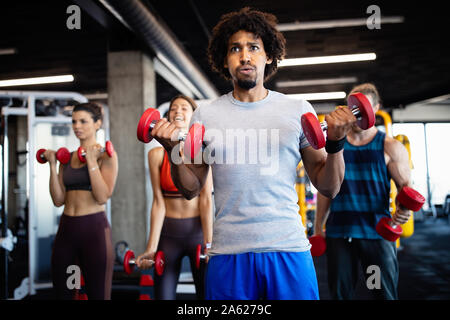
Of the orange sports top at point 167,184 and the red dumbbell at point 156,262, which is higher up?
the orange sports top at point 167,184

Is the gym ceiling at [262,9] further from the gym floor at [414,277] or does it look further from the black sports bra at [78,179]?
the gym floor at [414,277]

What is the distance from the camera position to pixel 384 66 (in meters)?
7.98

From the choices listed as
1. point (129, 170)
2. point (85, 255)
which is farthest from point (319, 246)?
point (129, 170)

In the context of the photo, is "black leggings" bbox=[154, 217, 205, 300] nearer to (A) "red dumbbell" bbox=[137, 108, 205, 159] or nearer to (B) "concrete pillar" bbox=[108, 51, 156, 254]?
(A) "red dumbbell" bbox=[137, 108, 205, 159]

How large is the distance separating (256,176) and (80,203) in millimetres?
1631

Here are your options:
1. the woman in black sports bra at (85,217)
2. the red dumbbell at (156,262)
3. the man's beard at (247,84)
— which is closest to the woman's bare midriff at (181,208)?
the red dumbbell at (156,262)

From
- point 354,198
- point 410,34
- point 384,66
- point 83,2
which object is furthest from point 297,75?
point 354,198

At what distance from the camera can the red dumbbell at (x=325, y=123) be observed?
1117 millimetres

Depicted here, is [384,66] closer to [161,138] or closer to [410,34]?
[410,34]

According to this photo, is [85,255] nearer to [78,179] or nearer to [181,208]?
[78,179]

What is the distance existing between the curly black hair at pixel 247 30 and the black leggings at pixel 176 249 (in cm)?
114

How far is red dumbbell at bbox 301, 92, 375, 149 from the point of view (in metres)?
1.12

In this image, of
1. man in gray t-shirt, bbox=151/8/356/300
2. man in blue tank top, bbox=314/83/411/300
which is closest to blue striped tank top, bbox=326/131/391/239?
man in blue tank top, bbox=314/83/411/300
